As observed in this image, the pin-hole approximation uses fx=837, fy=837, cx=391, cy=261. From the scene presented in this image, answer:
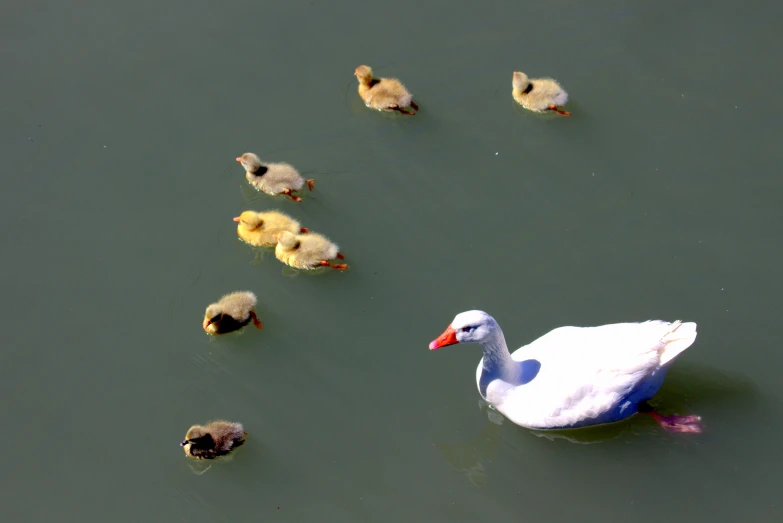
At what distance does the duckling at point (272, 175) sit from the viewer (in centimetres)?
623

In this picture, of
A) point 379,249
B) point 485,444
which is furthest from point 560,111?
point 485,444

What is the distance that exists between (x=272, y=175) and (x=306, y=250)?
2.45 feet

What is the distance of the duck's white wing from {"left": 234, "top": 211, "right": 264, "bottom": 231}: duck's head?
7.10ft

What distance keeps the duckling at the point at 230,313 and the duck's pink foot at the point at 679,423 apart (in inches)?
110

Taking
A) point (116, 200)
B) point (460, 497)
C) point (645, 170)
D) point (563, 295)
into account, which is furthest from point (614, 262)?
point (116, 200)

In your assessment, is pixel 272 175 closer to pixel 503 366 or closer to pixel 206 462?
pixel 206 462

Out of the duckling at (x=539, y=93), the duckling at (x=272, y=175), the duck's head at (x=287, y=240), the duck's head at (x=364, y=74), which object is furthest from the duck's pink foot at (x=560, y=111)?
the duck's head at (x=287, y=240)

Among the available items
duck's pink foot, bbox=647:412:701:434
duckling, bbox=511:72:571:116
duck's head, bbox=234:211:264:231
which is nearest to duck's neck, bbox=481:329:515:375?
duck's pink foot, bbox=647:412:701:434

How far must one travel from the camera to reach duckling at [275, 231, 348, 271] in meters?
5.86

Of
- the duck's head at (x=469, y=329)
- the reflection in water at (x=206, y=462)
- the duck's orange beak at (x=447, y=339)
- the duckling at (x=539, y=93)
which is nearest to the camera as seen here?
the duck's head at (x=469, y=329)

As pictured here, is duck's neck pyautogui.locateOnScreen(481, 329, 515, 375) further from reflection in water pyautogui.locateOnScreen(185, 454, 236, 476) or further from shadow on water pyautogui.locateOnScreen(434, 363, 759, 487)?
reflection in water pyautogui.locateOnScreen(185, 454, 236, 476)

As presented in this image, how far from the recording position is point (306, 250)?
231 inches

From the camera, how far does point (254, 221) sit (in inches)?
235

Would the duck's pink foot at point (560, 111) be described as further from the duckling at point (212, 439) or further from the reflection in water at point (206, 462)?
the reflection in water at point (206, 462)
